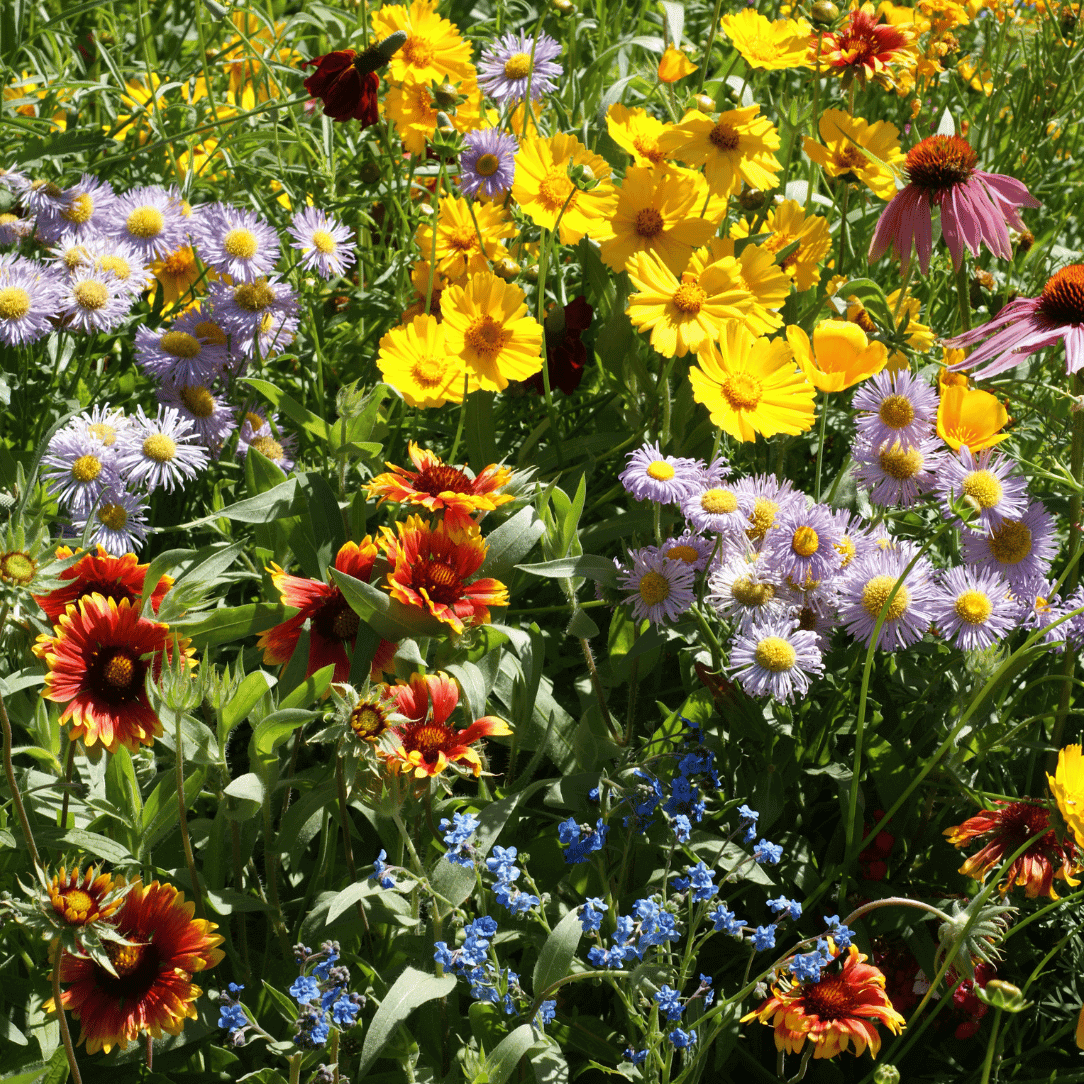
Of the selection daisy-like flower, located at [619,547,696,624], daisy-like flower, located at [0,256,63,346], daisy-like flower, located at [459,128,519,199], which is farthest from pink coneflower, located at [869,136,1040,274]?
daisy-like flower, located at [0,256,63,346]

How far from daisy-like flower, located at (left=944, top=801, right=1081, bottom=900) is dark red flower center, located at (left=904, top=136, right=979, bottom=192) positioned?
36.1 inches

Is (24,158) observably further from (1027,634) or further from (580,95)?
(1027,634)

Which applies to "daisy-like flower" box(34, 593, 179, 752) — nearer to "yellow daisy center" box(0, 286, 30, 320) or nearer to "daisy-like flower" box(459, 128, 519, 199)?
"yellow daisy center" box(0, 286, 30, 320)

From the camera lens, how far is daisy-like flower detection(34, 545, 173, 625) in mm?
1354

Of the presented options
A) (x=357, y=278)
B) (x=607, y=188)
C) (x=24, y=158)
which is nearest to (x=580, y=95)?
(x=357, y=278)

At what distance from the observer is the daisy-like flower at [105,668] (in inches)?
47.3

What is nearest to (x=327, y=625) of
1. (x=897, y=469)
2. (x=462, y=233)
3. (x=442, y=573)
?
(x=442, y=573)

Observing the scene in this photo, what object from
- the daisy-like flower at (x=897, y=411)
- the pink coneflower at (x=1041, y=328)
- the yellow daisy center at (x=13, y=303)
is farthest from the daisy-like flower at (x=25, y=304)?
the pink coneflower at (x=1041, y=328)

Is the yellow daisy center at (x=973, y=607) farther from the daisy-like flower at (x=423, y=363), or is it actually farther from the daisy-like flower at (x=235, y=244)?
the daisy-like flower at (x=235, y=244)

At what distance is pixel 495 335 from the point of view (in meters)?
1.74

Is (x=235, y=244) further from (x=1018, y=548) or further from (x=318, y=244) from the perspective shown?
Result: (x=1018, y=548)

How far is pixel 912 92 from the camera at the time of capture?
2881 mm

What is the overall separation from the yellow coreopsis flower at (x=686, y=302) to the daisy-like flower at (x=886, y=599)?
1.38 ft

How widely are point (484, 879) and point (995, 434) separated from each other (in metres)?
0.95
